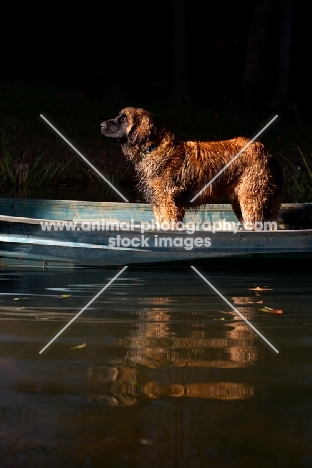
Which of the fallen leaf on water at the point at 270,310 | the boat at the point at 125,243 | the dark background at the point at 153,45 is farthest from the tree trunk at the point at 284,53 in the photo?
the fallen leaf on water at the point at 270,310

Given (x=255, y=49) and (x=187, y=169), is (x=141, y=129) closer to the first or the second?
(x=187, y=169)

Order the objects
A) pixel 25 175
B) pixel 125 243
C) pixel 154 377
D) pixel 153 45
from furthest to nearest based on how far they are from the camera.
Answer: pixel 153 45
pixel 25 175
pixel 125 243
pixel 154 377

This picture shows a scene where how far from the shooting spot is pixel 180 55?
1060 inches

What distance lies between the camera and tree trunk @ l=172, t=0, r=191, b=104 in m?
26.5

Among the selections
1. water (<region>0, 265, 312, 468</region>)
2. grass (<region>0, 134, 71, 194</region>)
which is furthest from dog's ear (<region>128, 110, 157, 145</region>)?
grass (<region>0, 134, 71, 194</region>)

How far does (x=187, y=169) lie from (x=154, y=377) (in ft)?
14.3

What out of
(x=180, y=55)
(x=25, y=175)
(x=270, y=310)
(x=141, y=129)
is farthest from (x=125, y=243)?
(x=180, y=55)

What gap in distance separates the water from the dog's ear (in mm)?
1710

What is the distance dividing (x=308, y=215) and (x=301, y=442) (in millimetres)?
7037

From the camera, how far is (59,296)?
27.6 ft

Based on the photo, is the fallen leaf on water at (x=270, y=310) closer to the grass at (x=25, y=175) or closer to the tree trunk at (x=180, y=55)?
the grass at (x=25, y=175)

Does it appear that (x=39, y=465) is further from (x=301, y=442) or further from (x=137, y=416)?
(x=301, y=442)

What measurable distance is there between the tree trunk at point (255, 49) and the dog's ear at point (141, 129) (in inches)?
693

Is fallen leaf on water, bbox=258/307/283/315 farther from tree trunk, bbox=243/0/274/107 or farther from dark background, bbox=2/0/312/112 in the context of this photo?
dark background, bbox=2/0/312/112
